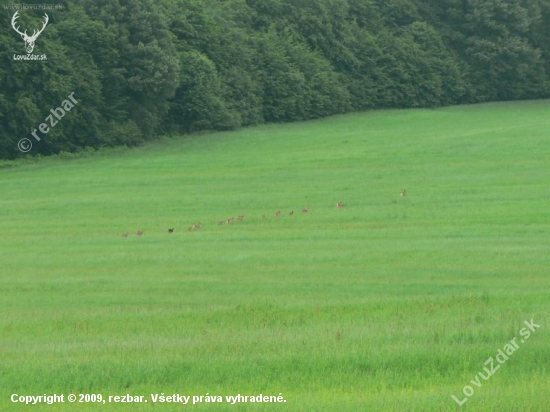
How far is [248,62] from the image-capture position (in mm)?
62469

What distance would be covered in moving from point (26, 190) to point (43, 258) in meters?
17.3

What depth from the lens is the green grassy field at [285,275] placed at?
948 cm

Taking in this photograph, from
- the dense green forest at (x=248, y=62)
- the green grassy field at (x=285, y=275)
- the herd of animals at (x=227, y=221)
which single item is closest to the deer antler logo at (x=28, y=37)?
the dense green forest at (x=248, y=62)

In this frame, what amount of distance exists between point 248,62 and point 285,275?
43.8 meters

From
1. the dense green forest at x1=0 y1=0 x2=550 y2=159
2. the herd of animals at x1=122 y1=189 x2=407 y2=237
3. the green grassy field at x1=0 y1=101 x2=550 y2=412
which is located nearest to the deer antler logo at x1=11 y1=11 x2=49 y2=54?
the dense green forest at x1=0 y1=0 x2=550 y2=159

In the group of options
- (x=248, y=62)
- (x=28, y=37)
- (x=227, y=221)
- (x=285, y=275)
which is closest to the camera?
(x=285, y=275)

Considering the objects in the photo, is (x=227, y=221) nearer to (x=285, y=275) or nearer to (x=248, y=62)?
(x=285, y=275)

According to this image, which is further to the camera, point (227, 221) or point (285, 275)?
point (227, 221)

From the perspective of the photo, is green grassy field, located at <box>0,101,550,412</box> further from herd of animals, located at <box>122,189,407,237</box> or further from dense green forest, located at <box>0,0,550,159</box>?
dense green forest, located at <box>0,0,550,159</box>

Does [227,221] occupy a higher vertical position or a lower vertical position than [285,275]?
lower

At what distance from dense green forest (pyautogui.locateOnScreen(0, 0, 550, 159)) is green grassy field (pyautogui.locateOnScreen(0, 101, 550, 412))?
3179mm

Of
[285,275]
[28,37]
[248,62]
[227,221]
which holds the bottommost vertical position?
[248,62]

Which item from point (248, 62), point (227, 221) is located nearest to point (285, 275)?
point (227, 221)

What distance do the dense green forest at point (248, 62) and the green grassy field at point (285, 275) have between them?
3179 mm
